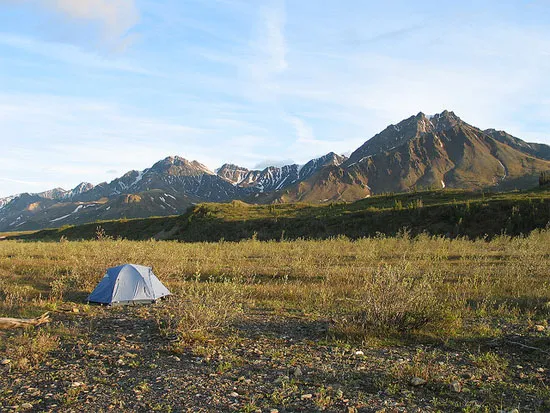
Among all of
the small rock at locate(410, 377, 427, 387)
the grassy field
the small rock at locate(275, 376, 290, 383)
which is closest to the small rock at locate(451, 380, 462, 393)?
the grassy field

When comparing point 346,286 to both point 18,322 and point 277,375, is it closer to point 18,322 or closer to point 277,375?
point 277,375

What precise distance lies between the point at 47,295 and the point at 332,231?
25.8 meters

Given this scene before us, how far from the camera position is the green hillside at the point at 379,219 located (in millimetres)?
29016

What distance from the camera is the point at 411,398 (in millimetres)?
5184

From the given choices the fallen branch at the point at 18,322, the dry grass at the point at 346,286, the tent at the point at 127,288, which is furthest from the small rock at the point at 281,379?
the tent at the point at 127,288

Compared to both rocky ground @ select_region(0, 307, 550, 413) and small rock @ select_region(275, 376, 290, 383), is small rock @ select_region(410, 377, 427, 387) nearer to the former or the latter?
rocky ground @ select_region(0, 307, 550, 413)

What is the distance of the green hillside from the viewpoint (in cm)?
2902

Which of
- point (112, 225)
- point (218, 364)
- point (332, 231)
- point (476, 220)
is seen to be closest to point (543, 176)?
point (476, 220)

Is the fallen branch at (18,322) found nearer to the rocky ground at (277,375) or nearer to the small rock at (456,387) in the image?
the rocky ground at (277,375)

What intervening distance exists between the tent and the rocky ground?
2.96m

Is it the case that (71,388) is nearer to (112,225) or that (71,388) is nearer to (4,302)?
(4,302)

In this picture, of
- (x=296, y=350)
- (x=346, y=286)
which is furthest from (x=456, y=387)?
(x=346, y=286)

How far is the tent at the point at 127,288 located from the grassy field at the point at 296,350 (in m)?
0.49

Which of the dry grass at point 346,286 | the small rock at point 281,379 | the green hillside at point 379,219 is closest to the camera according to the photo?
the small rock at point 281,379
